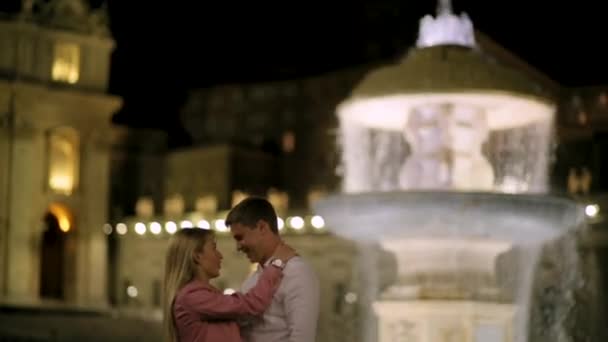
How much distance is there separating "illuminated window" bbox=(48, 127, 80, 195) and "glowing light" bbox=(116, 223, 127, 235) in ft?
8.05

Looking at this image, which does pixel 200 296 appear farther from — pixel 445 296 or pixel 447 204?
pixel 445 296

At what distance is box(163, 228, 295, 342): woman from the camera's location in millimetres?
5227

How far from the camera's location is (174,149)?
49.3m

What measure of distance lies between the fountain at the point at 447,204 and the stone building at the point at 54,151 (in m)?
29.8

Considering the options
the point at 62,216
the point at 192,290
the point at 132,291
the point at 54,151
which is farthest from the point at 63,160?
the point at 192,290

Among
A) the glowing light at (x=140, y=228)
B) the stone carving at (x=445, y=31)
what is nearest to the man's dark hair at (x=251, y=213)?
the stone carving at (x=445, y=31)

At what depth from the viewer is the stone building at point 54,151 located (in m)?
40.9

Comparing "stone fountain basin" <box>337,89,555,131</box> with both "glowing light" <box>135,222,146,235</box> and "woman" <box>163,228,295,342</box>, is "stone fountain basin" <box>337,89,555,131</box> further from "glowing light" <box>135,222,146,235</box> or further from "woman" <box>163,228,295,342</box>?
"glowing light" <box>135,222,146,235</box>

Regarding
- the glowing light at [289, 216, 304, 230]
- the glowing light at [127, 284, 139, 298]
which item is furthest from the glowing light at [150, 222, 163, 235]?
the glowing light at [289, 216, 304, 230]

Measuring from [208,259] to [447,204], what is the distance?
584 cm

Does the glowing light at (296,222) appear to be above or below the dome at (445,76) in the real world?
below

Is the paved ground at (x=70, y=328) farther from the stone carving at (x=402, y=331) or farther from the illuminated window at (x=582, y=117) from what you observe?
the illuminated window at (x=582, y=117)

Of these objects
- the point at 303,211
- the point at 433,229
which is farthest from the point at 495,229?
the point at 303,211

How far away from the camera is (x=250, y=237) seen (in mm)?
5430
